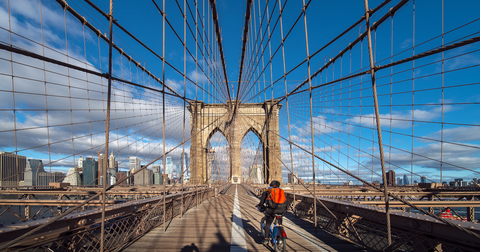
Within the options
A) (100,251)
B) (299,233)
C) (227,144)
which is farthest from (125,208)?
(227,144)

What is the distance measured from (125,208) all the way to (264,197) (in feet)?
7.01

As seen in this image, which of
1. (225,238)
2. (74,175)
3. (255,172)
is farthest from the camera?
(255,172)

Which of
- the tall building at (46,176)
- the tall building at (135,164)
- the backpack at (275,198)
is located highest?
the backpack at (275,198)

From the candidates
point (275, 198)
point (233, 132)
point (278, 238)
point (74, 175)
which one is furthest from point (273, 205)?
point (233, 132)

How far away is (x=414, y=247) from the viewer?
2.40 m

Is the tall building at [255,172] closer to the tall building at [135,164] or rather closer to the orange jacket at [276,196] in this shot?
the tall building at [135,164]

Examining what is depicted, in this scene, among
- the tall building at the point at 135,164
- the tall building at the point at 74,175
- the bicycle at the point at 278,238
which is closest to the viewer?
the bicycle at the point at 278,238

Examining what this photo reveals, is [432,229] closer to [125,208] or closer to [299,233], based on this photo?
[299,233]

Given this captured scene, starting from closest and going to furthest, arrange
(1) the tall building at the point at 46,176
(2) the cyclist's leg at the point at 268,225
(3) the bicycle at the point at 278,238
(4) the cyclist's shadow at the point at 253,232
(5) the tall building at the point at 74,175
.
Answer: (3) the bicycle at the point at 278,238 < (2) the cyclist's leg at the point at 268,225 < (4) the cyclist's shadow at the point at 253,232 < (5) the tall building at the point at 74,175 < (1) the tall building at the point at 46,176

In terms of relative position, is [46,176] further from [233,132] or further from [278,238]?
[278,238]

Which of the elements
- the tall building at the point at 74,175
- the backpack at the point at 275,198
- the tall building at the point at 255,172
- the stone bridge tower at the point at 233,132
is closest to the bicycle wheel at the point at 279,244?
the backpack at the point at 275,198

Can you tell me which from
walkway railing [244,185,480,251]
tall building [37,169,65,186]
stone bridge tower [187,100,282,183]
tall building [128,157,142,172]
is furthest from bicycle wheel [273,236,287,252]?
stone bridge tower [187,100,282,183]

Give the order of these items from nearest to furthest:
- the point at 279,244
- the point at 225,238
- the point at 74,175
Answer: the point at 279,244 < the point at 225,238 < the point at 74,175

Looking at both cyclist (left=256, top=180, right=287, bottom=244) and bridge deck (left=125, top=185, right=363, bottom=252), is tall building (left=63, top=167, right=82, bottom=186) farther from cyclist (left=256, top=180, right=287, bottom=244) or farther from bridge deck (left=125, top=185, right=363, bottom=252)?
cyclist (left=256, top=180, right=287, bottom=244)
